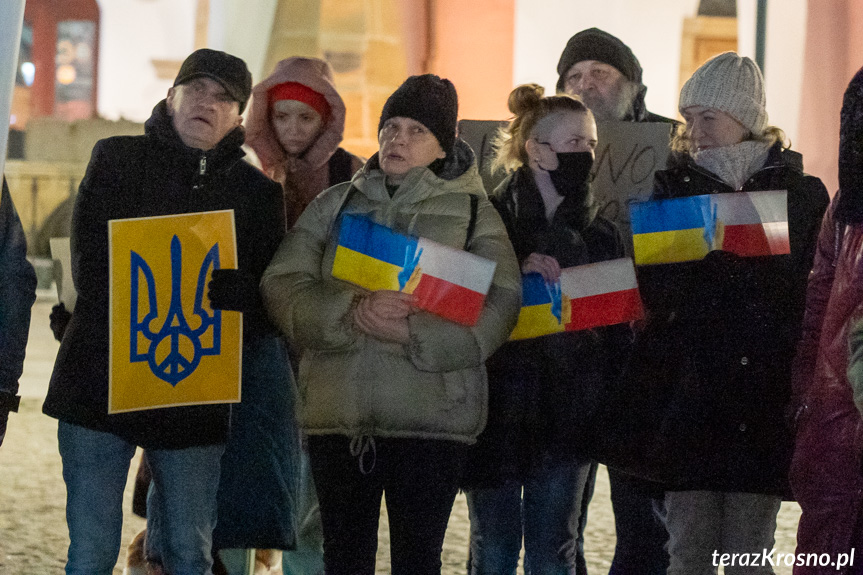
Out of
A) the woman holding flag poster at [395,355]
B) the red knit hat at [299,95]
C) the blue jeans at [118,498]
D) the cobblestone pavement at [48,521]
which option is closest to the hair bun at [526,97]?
the woman holding flag poster at [395,355]

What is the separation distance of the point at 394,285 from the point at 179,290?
1.83 ft

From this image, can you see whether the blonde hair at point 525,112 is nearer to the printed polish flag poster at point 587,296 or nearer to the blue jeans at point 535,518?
the printed polish flag poster at point 587,296

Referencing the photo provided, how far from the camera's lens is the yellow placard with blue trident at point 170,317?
2.74 m

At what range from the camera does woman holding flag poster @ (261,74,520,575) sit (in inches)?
103

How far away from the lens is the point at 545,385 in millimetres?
2975

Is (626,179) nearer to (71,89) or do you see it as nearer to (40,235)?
(40,235)

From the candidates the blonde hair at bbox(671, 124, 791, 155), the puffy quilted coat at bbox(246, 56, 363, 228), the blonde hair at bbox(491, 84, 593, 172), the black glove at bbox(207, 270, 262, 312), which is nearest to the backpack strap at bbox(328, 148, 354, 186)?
the puffy quilted coat at bbox(246, 56, 363, 228)

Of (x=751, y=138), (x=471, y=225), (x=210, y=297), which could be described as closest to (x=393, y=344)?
(x=471, y=225)

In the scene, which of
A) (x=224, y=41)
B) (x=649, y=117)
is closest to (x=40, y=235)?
(x=224, y=41)

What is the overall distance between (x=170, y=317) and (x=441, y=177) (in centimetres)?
76

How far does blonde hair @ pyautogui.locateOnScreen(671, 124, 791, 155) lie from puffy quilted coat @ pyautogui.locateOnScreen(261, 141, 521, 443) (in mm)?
604

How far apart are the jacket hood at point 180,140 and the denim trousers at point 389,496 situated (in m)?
0.76

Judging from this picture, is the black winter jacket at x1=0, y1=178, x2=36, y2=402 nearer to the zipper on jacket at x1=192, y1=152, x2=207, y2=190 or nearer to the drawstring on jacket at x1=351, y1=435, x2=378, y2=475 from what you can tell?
the zipper on jacket at x1=192, y1=152, x2=207, y2=190

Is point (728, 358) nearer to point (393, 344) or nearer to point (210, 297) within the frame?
point (393, 344)
